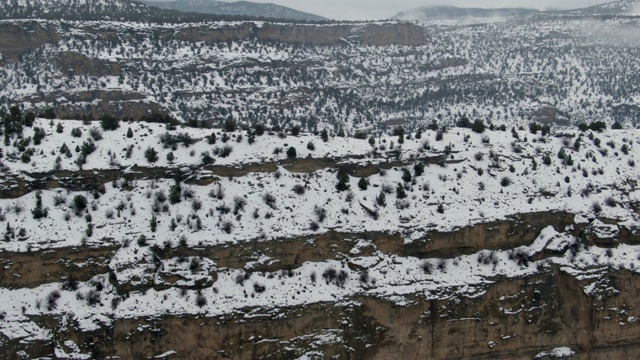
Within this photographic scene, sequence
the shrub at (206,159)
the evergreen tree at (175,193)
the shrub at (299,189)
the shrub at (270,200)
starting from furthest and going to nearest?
the shrub at (299,189) → the shrub at (206,159) → the shrub at (270,200) → the evergreen tree at (175,193)

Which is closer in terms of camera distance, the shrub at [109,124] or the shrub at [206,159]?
the shrub at [206,159]

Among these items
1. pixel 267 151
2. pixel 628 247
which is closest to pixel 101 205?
pixel 267 151

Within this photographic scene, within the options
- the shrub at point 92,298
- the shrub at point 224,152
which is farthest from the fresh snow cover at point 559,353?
the shrub at point 92,298

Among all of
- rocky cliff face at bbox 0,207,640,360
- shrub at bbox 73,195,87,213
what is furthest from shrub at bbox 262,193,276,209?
shrub at bbox 73,195,87,213

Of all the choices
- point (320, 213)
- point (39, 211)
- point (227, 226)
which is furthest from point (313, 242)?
point (39, 211)

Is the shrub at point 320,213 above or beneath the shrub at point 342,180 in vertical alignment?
beneath

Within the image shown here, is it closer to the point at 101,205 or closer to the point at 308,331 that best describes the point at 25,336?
the point at 101,205

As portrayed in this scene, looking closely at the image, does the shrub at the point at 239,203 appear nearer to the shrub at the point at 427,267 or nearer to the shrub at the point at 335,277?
the shrub at the point at 335,277

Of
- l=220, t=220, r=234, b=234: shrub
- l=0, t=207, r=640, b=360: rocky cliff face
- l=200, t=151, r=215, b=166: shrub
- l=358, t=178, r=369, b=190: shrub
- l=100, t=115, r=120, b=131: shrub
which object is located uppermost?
l=100, t=115, r=120, b=131: shrub

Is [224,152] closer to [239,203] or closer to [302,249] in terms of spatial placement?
[239,203]

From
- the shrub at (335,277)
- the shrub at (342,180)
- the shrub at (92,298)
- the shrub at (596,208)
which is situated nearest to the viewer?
the shrub at (92,298)

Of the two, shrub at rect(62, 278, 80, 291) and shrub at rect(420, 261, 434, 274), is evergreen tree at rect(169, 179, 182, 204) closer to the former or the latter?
shrub at rect(62, 278, 80, 291)
